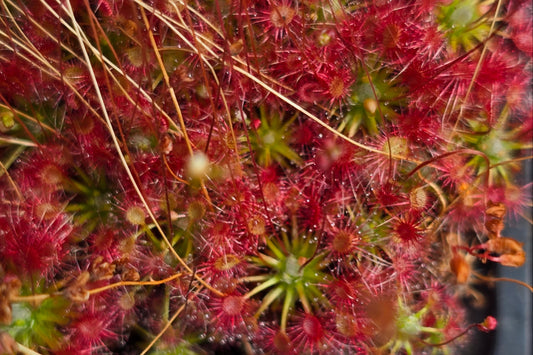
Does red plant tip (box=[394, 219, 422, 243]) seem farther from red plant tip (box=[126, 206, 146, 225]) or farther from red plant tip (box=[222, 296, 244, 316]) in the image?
red plant tip (box=[126, 206, 146, 225])

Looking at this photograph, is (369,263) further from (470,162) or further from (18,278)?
(18,278)

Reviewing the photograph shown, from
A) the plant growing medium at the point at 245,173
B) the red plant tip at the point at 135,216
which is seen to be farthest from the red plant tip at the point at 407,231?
the red plant tip at the point at 135,216

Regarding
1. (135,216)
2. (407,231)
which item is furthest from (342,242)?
(135,216)

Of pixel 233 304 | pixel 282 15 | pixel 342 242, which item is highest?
pixel 282 15

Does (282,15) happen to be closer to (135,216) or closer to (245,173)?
(245,173)

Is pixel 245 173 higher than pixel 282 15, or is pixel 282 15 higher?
pixel 282 15

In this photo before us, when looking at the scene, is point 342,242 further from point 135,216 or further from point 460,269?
point 135,216

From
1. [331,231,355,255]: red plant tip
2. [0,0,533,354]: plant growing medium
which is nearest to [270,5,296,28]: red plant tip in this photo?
[0,0,533,354]: plant growing medium

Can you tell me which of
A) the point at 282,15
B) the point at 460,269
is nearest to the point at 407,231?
the point at 460,269

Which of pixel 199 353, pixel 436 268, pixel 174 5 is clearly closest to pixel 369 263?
pixel 436 268
